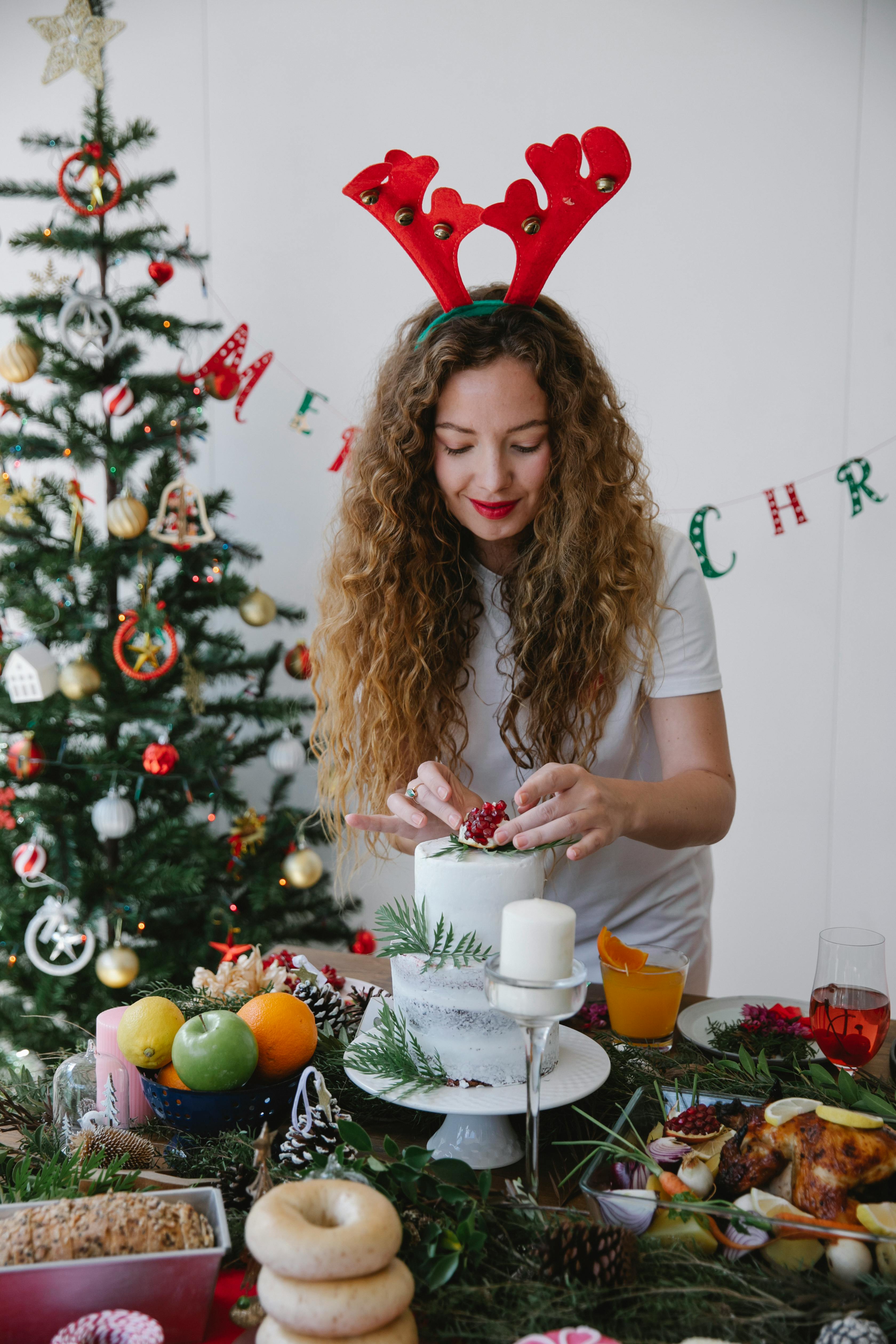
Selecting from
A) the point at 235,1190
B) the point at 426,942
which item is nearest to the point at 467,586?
the point at 426,942

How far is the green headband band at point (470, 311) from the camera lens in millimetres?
1458

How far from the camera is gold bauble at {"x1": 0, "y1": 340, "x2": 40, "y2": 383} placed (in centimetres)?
228

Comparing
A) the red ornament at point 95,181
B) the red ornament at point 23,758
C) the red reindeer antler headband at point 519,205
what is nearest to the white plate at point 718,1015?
the red reindeer antler headband at point 519,205

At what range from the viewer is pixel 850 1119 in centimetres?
74

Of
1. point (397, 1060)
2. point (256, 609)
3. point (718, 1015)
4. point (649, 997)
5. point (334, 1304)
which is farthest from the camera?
point (256, 609)

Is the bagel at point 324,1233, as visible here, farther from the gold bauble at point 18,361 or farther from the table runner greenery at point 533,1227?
the gold bauble at point 18,361

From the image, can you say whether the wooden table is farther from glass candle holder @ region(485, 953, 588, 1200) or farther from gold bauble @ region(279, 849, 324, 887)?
gold bauble @ region(279, 849, 324, 887)

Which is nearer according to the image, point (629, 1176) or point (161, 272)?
point (629, 1176)

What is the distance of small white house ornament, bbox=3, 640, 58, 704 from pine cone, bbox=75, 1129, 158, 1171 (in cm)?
159

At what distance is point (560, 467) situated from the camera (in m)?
1.51

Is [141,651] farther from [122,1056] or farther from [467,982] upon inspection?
[467,982]

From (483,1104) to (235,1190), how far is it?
21 centimetres

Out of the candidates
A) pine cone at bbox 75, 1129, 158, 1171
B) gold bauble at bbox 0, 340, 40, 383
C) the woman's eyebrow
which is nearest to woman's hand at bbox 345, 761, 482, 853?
pine cone at bbox 75, 1129, 158, 1171

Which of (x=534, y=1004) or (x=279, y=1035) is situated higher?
(x=534, y=1004)
